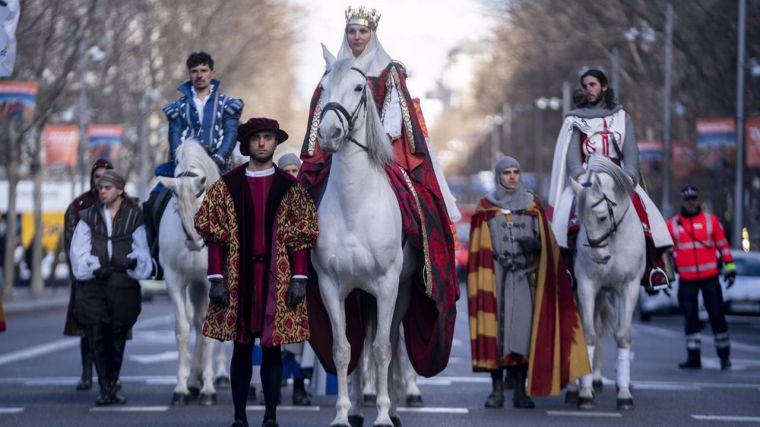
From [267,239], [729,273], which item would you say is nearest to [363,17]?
[267,239]

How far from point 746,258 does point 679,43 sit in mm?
16275

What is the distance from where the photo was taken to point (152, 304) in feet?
156

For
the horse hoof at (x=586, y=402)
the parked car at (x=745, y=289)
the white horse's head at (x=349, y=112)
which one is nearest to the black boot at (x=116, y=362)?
the horse hoof at (x=586, y=402)

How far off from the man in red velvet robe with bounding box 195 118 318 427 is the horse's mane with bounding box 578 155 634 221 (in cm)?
383

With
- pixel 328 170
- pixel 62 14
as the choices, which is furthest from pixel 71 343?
pixel 62 14

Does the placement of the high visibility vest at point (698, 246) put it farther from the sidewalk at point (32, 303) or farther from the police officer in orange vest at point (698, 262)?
the sidewalk at point (32, 303)

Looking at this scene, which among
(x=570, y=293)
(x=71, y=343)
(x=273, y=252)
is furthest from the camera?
(x=71, y=343)

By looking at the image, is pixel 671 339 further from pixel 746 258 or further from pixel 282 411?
pixel 282 411

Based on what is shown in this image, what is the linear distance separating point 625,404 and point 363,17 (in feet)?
14.1

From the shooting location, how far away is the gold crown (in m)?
13.5

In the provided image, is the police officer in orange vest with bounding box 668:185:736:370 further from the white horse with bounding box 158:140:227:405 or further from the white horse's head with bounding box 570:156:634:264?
the white horse with bounding box 158:140:227:405

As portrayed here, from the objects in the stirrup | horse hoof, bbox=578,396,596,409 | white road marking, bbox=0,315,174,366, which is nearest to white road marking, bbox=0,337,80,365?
A: white road marking, bbox=0,315,174,366

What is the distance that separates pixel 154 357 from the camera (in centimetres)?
2270

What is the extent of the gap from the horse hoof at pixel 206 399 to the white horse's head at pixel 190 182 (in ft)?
4.11
